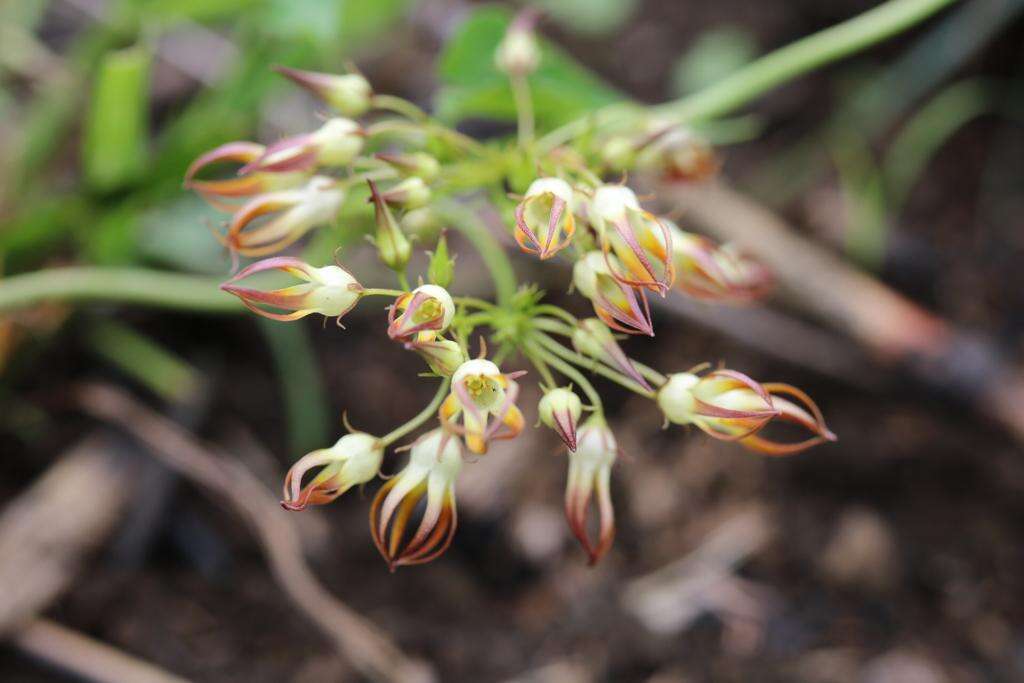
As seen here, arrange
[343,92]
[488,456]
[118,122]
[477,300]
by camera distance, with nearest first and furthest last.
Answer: [477,300], [343,92], [118,122], [488,456]

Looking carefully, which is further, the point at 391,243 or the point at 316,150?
the point at 316,150

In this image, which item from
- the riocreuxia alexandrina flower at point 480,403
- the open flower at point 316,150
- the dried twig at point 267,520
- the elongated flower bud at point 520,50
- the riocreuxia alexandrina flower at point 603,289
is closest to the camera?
the riocreuxia alexandrina flower at point 480,403

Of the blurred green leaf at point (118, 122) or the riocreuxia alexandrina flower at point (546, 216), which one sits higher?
the riocreuxia alexandrina flower at point (546, 216)

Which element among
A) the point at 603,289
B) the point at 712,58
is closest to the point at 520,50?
the point at 603,289

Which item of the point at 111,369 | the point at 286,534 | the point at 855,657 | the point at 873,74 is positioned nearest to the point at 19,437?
the point at 111,369

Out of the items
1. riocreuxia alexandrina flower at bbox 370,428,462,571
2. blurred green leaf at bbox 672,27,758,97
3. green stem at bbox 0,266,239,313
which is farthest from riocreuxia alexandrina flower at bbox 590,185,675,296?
blurred green leaf at bbox 672,27,758,97

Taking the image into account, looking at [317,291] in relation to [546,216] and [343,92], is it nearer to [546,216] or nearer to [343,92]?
[546,216]

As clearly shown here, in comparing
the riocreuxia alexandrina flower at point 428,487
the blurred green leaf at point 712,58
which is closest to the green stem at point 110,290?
the riocreuxia alexandrina flower at point 428,487

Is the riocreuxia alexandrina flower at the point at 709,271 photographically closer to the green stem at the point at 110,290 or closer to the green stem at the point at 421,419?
the green stem at the point at 421,419
